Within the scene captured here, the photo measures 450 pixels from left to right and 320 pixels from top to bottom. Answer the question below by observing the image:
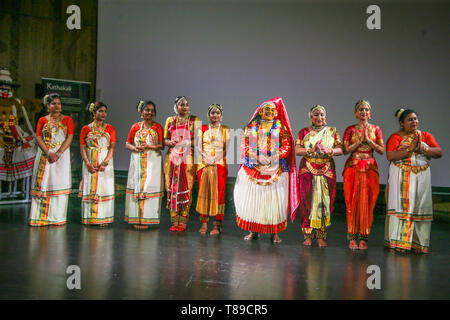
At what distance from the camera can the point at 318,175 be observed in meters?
4.49

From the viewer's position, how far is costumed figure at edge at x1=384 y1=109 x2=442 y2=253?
4277 mm

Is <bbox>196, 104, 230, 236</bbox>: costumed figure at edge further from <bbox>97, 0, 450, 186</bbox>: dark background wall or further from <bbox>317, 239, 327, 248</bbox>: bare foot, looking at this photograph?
<bbox>97, 0, 450, 186</bbox>: dark background wall

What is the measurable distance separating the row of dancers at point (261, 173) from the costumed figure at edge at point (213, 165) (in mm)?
12

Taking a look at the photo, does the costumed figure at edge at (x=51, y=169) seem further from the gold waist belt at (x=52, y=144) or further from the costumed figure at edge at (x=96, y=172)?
the costumed figure at edge at (x=96, y=172)

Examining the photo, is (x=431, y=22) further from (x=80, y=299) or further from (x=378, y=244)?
(x=80, y=299)

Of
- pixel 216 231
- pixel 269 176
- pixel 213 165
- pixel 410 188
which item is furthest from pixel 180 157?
pixel 410 188

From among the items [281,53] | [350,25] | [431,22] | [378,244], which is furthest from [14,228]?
[431,22]

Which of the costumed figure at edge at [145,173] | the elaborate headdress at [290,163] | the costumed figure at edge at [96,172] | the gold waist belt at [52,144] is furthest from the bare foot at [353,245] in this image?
the gold waist belt at [52,144]

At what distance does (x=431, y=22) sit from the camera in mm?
6527

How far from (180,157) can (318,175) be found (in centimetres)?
167

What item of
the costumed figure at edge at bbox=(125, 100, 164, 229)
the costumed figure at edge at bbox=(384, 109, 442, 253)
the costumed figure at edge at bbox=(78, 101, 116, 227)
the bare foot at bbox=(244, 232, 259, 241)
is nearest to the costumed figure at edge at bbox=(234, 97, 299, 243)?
the bare foot at bbox=(244, 232, 259, 241)

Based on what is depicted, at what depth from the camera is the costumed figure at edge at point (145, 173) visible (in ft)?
17.2

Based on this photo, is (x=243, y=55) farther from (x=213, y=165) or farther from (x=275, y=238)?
(x=275, y=238)
